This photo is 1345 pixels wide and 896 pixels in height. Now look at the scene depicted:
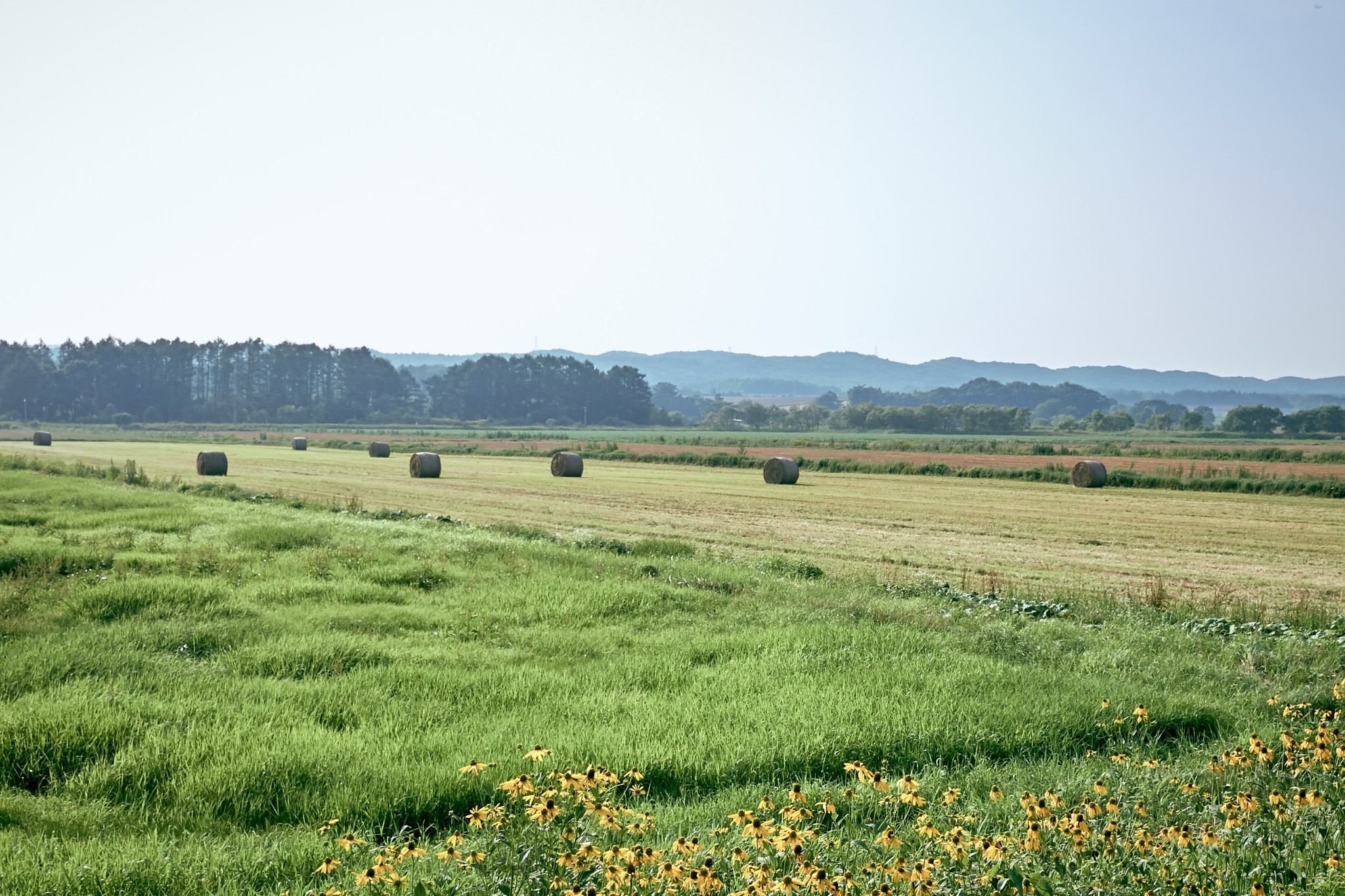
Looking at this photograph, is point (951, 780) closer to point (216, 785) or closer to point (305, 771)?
point (305, 771)

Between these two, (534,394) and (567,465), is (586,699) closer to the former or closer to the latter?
(567,465)

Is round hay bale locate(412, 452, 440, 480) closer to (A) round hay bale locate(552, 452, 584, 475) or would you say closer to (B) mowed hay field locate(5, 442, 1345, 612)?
(B) mowed hay field locate(5, 442, 1345, 612)

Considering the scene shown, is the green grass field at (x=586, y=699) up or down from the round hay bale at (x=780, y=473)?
up

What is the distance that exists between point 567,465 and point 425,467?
256 inches

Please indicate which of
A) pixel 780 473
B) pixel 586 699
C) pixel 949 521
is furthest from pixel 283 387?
pixel 586 699

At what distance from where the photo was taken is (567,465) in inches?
1875

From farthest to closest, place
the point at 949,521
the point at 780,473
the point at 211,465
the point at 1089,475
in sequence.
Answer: the point at 211,465 → the point at 780,473 → the point at 1089,475 → the point at 949,521

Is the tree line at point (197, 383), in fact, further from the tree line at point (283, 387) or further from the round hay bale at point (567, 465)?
the round hay bale at point (567, 465)

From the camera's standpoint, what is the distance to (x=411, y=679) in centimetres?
896

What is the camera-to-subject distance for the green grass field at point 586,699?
536 cm

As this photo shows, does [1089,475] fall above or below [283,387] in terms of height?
below

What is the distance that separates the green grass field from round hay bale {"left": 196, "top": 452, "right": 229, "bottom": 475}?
85.0ft

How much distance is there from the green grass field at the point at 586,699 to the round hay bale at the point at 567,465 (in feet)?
90.2

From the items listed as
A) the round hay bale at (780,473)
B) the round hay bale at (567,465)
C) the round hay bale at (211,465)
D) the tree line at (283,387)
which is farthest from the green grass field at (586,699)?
the tree line at (283,387)
